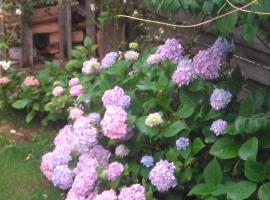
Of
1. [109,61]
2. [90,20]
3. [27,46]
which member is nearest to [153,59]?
[109,61]

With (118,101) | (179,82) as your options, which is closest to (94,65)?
(118,101)

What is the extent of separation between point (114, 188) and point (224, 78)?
3.31 feet

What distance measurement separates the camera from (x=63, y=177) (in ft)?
12.7

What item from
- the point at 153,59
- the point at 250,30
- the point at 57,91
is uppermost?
the point at 250,30

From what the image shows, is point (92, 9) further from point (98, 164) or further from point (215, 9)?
point (215, 9)

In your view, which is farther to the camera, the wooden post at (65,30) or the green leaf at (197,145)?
the wooden post at (65,30)

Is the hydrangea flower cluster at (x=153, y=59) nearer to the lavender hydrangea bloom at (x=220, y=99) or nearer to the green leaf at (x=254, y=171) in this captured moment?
the lavender hydrangea bloom at (x=220, y=99)

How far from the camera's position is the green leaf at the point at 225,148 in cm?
318

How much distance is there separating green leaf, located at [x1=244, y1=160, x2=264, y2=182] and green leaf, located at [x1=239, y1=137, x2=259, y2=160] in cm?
4

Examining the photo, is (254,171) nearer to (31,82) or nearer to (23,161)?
(23,161)

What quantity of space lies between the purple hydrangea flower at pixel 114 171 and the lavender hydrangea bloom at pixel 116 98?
42 cm

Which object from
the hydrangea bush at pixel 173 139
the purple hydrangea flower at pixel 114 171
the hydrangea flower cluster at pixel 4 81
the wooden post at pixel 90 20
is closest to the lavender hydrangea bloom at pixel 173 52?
the hydrangea bush at pixel 173 139

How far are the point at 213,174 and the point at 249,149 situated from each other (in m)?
0.26

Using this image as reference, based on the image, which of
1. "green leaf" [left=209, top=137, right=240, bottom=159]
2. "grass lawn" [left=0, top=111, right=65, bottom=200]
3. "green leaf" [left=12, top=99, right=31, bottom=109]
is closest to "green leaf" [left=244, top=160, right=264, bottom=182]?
"green leaf" [left=209, top=137, right=240, bottom=159]
